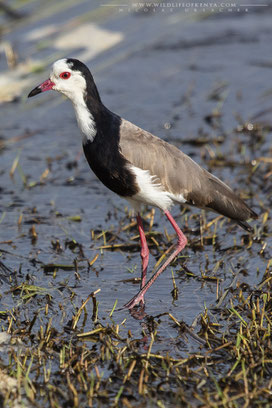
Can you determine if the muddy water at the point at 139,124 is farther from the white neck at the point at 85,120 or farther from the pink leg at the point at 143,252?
the white neck at the point at 85,120

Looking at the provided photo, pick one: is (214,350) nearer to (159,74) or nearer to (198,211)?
(198,211)

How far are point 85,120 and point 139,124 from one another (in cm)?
390

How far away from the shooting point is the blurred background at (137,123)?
617 cm

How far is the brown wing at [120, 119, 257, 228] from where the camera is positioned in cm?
612

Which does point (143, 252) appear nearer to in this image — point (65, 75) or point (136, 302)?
point (136, 302)

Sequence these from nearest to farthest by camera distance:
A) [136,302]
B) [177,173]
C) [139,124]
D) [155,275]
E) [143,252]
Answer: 1. [136,302]
2. [155,275]
3. [177,173]
4. [143,252]
5. [139,124]

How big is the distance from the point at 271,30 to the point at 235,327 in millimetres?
8250

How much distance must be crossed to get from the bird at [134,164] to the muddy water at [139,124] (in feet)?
1.31

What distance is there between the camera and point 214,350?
502cm

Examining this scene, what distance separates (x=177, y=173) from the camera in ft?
20.7

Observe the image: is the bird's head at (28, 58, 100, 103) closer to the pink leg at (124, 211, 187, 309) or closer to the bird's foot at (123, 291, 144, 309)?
the pink leg at (124, 211, 187, 309)

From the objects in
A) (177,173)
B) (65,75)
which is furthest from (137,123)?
(65,75)

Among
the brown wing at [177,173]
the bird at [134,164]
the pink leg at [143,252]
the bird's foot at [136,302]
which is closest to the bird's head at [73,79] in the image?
the bird at [134,164]

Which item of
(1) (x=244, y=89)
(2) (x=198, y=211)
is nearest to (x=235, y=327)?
(2) (x=198, y=211)
